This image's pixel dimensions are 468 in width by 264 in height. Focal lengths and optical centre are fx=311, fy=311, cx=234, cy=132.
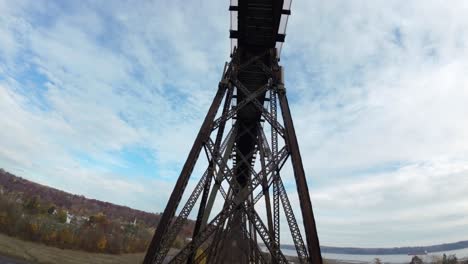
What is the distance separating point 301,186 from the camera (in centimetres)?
766

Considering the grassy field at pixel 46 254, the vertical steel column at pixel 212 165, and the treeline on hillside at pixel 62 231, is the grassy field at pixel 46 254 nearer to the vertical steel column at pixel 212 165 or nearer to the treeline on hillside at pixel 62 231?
the treeline on hillside at pixel 62 231

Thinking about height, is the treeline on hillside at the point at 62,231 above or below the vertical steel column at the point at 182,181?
below

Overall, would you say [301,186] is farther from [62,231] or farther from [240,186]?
[62,231]

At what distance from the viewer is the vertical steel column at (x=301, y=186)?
7.02 meters

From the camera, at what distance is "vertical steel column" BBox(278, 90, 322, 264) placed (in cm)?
Answer: 702

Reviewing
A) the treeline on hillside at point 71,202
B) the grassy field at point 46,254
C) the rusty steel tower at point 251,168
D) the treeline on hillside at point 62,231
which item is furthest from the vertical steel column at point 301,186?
the treeline on hillside at point 71,202

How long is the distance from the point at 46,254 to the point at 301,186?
70443mm

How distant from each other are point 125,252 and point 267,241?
3709 inches

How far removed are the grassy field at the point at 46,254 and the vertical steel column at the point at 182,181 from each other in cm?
5330

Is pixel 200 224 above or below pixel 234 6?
below

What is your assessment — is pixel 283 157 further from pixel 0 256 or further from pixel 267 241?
pixel 0 256

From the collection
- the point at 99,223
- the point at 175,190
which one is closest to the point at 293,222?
the point at 175,190

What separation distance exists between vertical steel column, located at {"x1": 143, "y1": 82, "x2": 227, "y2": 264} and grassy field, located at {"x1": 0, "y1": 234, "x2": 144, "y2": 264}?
5330cm

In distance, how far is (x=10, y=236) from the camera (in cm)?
7175
